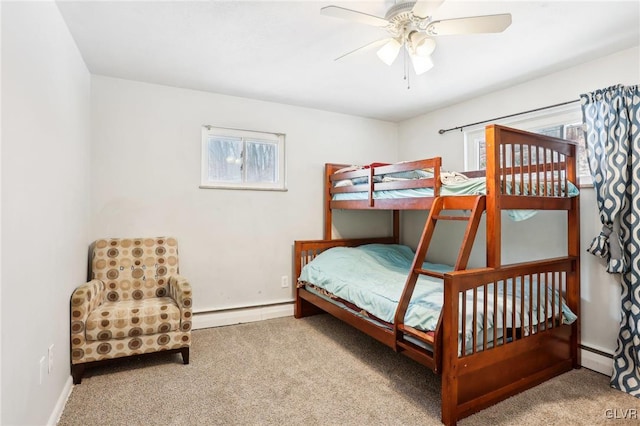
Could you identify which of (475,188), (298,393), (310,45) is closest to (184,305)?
(298,393)

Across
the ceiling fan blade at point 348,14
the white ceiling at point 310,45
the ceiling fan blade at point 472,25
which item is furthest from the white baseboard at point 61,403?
the ceiling fan blade at point 472,25

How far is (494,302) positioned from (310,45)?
2090 mm

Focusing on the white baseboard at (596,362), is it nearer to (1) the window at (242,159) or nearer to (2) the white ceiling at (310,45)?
(2) the white ceiling at (310,45)

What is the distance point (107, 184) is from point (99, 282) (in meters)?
0.90

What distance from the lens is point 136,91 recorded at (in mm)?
3047

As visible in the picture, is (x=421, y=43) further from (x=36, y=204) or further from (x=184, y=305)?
(x=184, y=305)

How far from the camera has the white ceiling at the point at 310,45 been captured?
1.92 meters

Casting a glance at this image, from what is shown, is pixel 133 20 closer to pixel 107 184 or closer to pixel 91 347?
pixel 107 184

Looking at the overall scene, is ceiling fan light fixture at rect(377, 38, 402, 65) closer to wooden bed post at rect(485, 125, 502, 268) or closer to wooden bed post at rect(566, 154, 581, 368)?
wooden bed post at rect(485, 125, 502, 268)

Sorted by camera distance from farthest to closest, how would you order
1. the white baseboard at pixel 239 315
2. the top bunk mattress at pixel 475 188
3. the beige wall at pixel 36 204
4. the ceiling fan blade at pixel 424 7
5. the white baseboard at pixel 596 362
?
1. the white baseboard at pixel 239 315
2. the white baseboard at pixel 596 362
3. the top bunk mattress at pixel 475 188
4. the ceiling fan blade at pixel 424 7
5. the beige wall at pixel 36 204

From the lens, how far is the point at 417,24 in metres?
1.82

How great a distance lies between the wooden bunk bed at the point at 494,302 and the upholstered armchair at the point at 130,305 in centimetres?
134

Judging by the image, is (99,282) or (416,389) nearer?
(416,389)

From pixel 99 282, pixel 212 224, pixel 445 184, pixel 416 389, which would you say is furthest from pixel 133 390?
pixel 445 184
